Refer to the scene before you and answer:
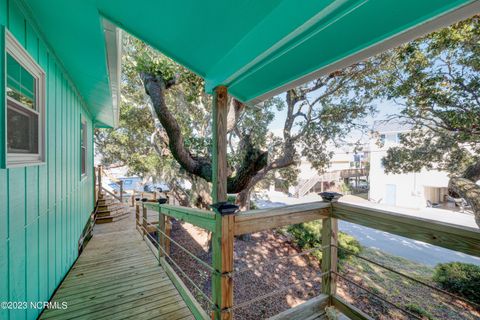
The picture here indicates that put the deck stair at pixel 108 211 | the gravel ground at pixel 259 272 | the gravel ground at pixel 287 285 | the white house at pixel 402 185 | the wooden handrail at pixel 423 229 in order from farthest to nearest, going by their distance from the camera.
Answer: the white house at pixel 402 185 → the deck stair at pixel 108 211 → the gravel ground at pixel 259 272 → the gravel ground at pixel 287 285 → the wooden handrail at pixel 423 229

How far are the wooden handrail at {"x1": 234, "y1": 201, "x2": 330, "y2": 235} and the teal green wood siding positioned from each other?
5.39 ft

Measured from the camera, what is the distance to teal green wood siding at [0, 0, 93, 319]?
1.43 metres

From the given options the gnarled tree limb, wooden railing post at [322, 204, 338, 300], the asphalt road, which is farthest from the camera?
the asphalt road

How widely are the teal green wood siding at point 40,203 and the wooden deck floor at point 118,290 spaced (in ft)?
0.67

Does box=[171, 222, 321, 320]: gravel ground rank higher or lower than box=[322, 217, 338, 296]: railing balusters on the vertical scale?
→ lower

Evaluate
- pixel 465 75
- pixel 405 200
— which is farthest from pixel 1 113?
pixel 405 200

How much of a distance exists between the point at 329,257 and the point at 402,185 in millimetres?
14318

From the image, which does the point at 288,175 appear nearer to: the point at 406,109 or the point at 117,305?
the point at 406,109

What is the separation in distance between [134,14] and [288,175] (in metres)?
8.25

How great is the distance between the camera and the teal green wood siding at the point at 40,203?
4.68 feet

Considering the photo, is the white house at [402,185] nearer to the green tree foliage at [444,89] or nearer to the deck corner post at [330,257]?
the green tree foliage at [444,89]

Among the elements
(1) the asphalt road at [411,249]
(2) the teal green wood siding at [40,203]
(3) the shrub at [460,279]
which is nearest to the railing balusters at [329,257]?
(2) the teal green wood siding at [40,203]

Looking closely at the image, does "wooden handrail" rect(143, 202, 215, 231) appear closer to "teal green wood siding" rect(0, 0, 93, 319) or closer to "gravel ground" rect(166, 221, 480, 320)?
"teal green wood siding" rect(0, 0, 93, 319)

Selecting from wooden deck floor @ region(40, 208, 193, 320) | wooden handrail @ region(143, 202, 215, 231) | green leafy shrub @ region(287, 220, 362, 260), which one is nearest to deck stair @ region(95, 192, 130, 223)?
wooden deck floor @ region(40, 208, 193, 320)
